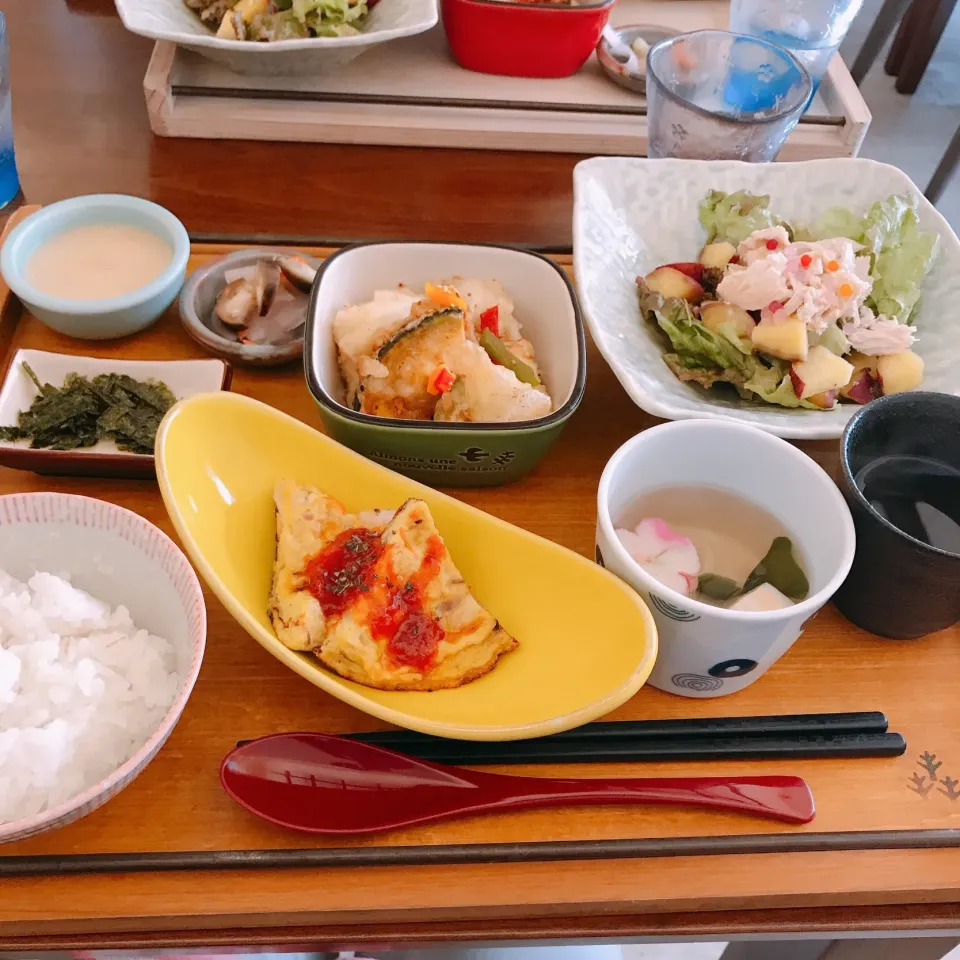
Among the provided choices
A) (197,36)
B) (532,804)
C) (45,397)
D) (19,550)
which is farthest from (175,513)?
(197,36)

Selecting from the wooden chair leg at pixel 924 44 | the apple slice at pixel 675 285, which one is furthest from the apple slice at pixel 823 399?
the wooden chair leg at pixel 924 44

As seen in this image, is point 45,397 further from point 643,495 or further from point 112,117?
point 112,117

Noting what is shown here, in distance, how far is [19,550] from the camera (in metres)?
0.87

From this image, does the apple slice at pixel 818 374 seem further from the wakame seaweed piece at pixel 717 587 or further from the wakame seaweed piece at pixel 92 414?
the wakame seaweed piece at pixel 92 414

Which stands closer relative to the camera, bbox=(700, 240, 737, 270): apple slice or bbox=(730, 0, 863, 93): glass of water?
bbox=(700, 240, 737, 270): apple slice

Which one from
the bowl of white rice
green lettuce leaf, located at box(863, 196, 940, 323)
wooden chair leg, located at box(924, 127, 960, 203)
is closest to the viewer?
the bowl of white rice

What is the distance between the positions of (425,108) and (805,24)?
29.5 inches

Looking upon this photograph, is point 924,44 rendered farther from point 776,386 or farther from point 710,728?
point 710,728

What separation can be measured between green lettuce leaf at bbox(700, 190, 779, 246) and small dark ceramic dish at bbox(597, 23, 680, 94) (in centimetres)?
65

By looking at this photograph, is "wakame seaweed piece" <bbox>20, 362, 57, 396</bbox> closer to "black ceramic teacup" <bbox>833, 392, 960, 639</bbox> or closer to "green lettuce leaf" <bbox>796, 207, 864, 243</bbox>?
"black ceramic teacup" <bbox>833, 392, 960, 639</bbox>

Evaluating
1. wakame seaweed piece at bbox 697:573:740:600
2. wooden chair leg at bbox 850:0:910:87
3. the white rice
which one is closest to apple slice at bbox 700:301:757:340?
wakame seaweed piece at bbox 697:573:740:600

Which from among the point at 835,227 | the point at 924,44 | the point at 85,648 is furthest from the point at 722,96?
the point at 924,44

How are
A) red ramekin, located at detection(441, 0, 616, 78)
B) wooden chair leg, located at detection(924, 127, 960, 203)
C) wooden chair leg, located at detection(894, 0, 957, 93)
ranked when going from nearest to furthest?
red ramekin, located at detection(441, 0, 616, 78) < wooden chair leg, located at detection(924, 127, 960, 203) < wooden chair leg, located at detection(894, 0, 957, 93)

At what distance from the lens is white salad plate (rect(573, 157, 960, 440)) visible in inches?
41.9
